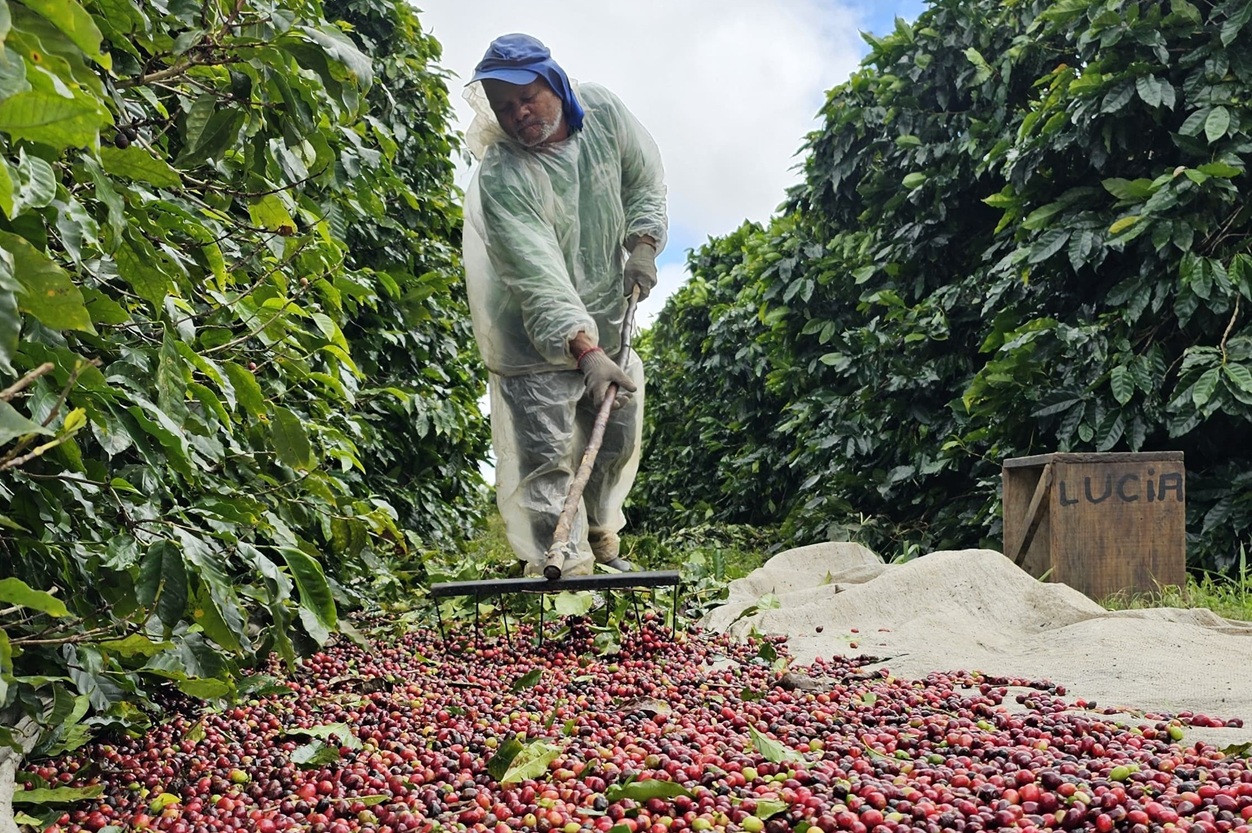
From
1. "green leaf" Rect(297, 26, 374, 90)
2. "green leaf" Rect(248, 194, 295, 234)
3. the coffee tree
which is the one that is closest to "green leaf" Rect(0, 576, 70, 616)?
the coffee tree

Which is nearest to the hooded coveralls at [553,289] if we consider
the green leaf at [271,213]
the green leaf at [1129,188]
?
the green leaf at [271,213]

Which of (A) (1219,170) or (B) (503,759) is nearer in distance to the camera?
(B) (503,759)

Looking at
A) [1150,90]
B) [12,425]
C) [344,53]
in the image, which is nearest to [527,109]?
[344,53]

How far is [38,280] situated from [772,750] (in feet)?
6.03

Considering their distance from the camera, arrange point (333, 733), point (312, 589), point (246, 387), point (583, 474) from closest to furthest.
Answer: point (246, 387)
point (312, 589)
point (333, 733)
point (583, 474)

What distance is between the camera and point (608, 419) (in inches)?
180

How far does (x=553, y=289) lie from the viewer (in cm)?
431

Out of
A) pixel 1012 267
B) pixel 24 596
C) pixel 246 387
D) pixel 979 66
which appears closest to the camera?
pixel 24 596

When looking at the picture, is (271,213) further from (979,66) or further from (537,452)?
(979,66)

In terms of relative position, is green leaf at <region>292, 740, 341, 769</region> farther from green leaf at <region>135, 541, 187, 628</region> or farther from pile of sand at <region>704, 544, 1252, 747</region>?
pile of sand at <region>704, 544, 1252, 747</region>

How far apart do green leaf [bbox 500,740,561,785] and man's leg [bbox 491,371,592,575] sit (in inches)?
76.3

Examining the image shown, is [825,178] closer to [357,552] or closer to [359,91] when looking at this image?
[357,552]

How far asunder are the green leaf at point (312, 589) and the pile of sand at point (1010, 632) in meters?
1.97

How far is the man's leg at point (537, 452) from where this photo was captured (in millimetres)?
4492
